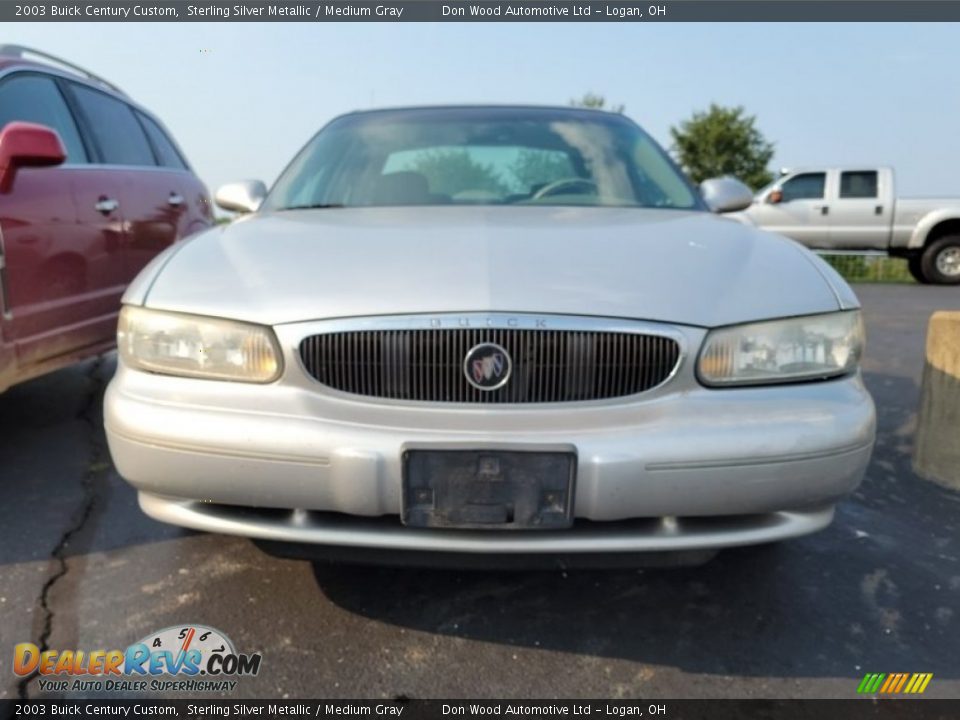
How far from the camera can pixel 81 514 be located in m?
2.68

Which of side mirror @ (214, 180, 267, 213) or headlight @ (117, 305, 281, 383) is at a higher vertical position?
side mirror @ (214, 180, 267, 213)

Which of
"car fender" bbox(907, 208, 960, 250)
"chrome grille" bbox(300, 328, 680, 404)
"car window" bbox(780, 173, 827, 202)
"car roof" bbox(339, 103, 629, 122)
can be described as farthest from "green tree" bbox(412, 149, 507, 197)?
"car fender" bbox(907, 208, 960, 250)

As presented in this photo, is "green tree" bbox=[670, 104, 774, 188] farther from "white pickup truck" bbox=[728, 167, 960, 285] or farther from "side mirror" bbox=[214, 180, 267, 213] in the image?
"side mirror" bbox=[214, 180, 267, 213]

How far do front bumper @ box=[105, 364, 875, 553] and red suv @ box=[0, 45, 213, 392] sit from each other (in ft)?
4.97

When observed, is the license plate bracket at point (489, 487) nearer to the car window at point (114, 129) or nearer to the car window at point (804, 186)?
the car window at point (114, 129)

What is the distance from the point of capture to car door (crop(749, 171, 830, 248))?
12.8 meters

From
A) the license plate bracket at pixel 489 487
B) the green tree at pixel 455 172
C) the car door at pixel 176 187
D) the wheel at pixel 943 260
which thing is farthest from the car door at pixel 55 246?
the wheel at pixel 943 260

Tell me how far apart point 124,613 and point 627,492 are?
1432mm

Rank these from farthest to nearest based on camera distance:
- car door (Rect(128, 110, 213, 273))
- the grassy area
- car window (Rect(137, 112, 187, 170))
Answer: the grassy area
car window (Rect(137, 112, 187, 170))
car door (Rect(128, 110, 213, 273))

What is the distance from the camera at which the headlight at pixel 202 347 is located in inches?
68.9

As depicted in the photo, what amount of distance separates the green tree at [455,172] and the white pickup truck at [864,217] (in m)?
11.0

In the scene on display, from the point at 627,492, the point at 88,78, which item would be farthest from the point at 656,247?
the point at 88,78

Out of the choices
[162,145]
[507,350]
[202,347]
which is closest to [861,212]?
[162,145]
